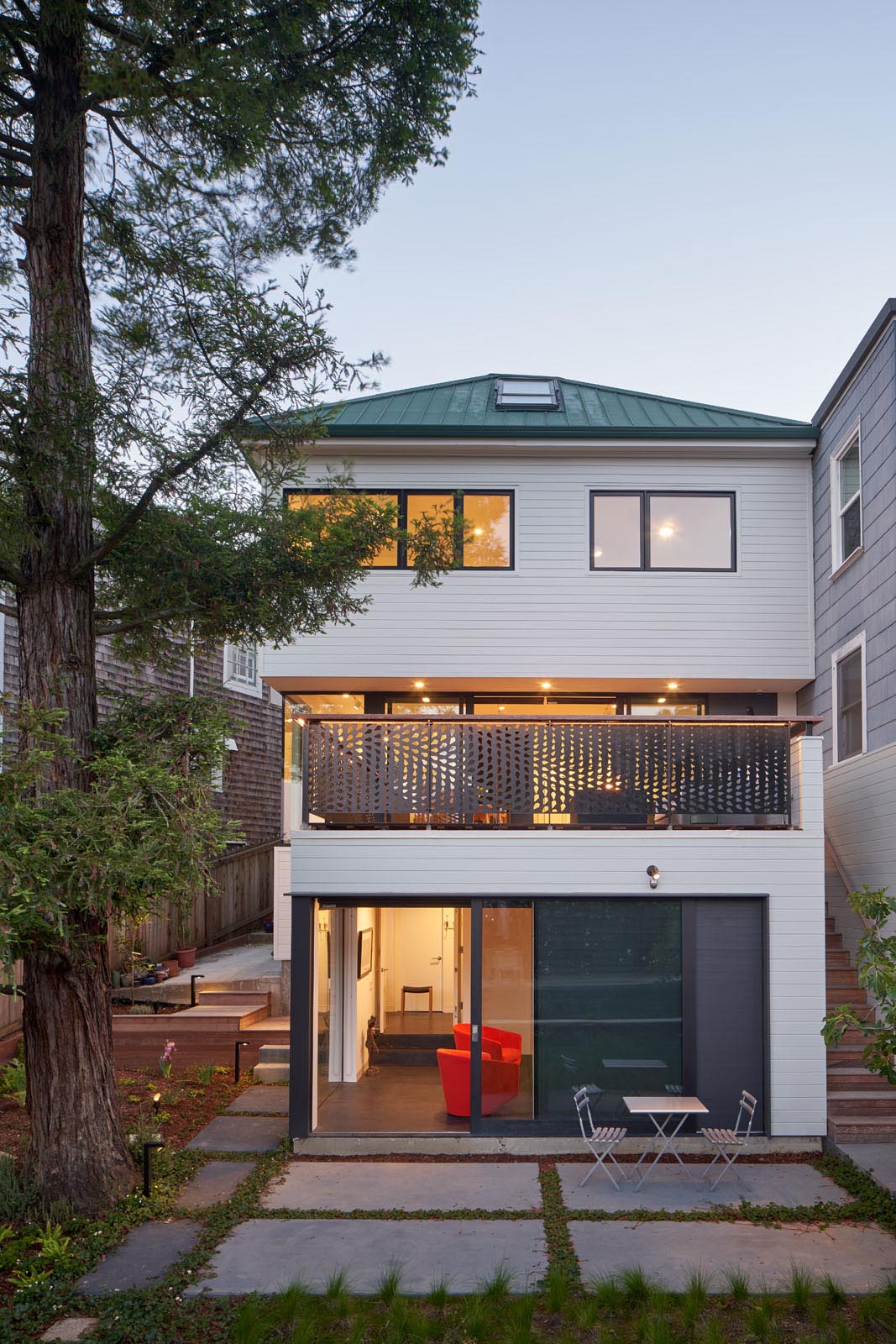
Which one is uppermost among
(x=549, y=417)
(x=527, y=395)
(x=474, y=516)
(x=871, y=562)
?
(x=527, y=395)

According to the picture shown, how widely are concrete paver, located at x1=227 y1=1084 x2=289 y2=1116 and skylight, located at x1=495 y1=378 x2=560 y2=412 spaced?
28.6 feet

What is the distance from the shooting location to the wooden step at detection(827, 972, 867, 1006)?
10.8 meters

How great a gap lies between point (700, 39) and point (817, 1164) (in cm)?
1313

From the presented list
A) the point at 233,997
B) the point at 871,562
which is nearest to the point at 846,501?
the point at 871,562

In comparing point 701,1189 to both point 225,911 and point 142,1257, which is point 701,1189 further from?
point 225,911

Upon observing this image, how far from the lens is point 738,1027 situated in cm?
970

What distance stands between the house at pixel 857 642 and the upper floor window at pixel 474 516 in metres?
3.79

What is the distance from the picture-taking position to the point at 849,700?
470 inches

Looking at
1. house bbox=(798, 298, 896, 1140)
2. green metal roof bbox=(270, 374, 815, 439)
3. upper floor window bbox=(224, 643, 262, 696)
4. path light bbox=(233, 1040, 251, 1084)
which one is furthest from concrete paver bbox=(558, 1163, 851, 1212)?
upper floor window bbox=(224, 643, 262, 696)

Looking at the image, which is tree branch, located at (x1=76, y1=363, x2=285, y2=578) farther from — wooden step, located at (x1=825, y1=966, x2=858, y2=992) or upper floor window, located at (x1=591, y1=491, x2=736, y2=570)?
wooden step, located at (x1=825, y1=966, x2=858, y2=992)

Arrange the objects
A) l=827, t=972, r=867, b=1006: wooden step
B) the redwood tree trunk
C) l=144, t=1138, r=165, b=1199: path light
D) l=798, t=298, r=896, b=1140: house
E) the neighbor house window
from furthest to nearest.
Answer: the neighbor house window
l=827, t=972, r=867, b=1006: wooden step
l=798, t=298, r=896, b=1140: house
l=144, t=1138, r=165, b=1199: path light
the redwood tree trunk

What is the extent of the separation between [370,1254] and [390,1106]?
3234 mm

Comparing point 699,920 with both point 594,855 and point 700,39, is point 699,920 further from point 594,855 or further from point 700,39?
point 700,39

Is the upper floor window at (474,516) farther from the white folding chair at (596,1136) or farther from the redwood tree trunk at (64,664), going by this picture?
the white folding chair at (596,1136)
